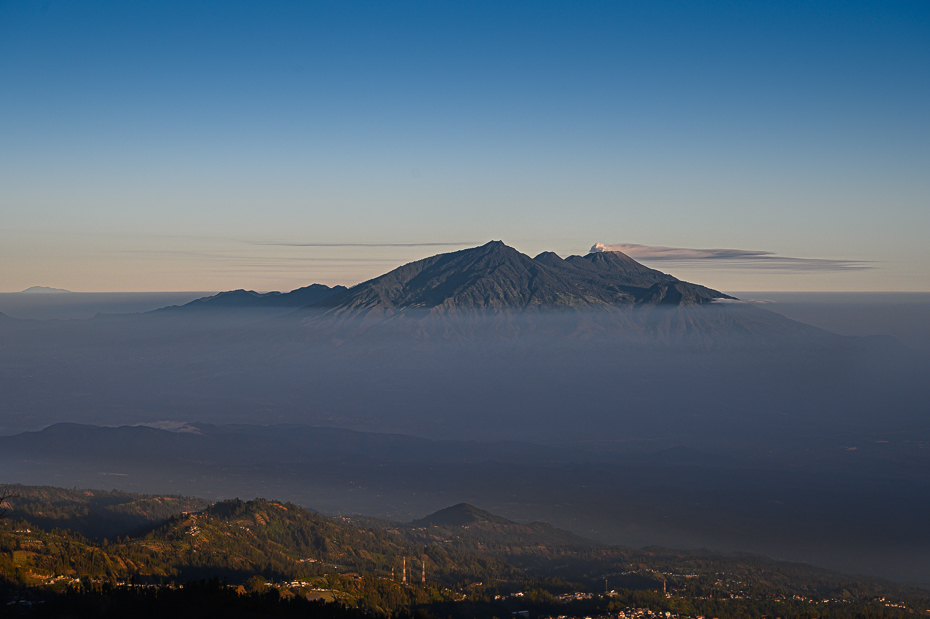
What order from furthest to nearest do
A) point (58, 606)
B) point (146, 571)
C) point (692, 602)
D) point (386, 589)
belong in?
point (692, 602) < point (386, 589) < point (146, 571) < point (58, 606)

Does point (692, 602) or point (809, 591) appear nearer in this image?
point (692, 602)

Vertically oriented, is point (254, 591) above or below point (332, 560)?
above

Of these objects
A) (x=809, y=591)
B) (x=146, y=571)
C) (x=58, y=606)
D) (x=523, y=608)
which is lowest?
(x=809, y=591)

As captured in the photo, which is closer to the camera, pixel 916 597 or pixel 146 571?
pixel 146 571

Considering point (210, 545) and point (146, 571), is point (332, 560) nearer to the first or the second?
point (210, 545)

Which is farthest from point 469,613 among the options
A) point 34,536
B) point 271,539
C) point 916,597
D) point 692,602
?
point 916,597

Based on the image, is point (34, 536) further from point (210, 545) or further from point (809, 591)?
point (809, 591)

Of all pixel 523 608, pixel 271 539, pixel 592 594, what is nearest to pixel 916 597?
pixel 592 594

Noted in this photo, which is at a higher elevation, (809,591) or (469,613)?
(469,613)

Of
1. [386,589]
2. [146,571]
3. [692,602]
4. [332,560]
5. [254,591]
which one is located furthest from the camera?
[332,560]
